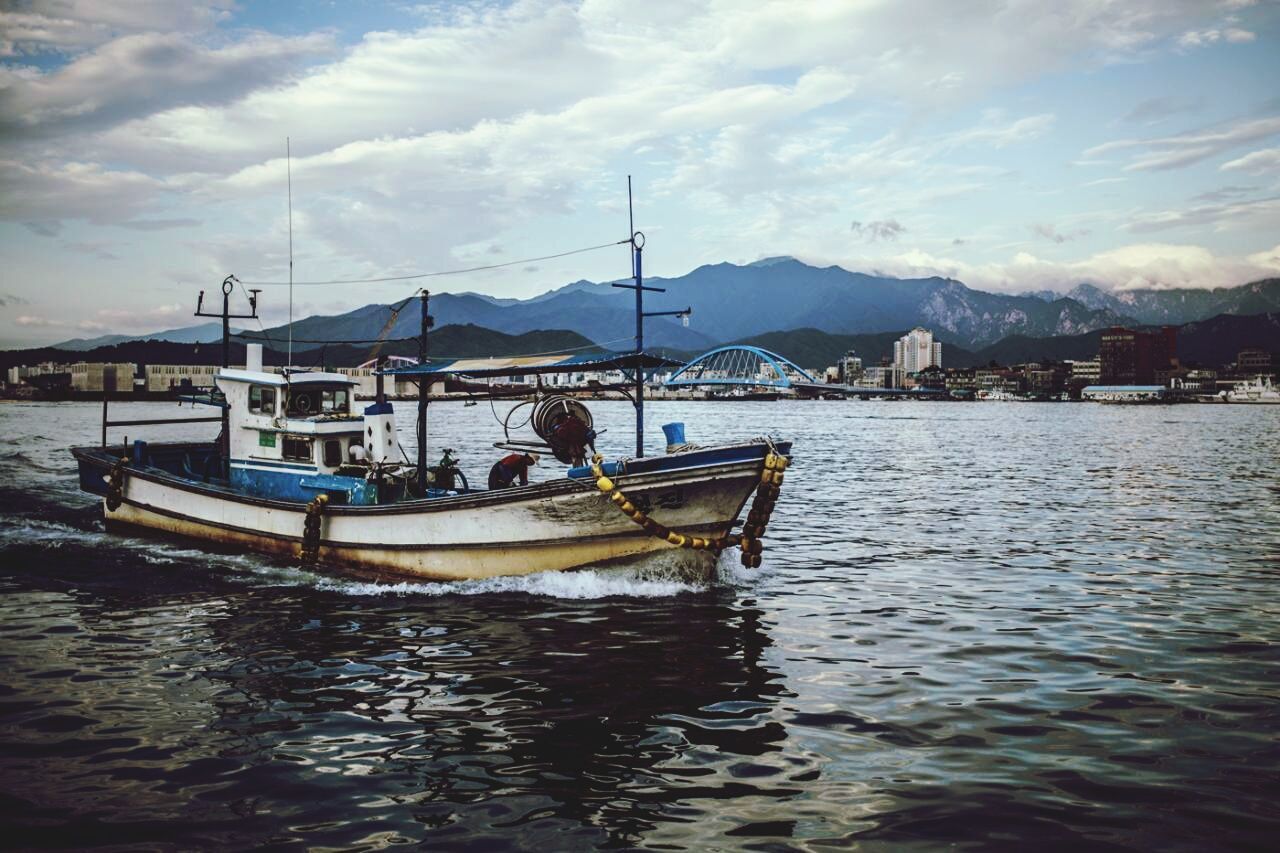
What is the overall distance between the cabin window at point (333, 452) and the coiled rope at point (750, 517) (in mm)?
7597

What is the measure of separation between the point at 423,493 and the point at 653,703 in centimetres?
991

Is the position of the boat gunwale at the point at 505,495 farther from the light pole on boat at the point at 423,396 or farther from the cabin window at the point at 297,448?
the light pole on boat at the point at 423,396

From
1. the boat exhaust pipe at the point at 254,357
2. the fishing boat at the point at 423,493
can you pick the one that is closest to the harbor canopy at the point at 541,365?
the fishing boat at the point at 423,493

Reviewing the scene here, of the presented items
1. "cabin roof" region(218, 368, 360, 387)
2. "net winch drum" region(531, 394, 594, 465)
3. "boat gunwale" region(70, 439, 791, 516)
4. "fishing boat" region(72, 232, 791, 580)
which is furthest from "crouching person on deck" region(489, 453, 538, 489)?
"cabin roof" region(218, 368, 360, 387)

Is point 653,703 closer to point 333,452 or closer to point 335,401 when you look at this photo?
point 333,452

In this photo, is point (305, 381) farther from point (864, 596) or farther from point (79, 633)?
point (864, 596)

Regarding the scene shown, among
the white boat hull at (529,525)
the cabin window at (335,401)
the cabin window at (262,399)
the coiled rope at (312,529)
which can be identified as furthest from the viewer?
the cabin window at (335,401)

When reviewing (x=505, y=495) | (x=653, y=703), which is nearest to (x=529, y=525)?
(x=505, y=495)

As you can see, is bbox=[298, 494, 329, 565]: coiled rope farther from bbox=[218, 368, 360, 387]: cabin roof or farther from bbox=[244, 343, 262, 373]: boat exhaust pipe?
bbox=[244, 343, 262, 373]: boat exhaust pipe

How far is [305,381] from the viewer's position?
1972cm

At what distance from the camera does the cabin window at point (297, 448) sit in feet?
64.6

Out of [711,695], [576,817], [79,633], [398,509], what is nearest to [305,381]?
[398,509]

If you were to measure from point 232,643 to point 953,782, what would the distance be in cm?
1080

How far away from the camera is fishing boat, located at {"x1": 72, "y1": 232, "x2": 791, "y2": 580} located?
15.3m
